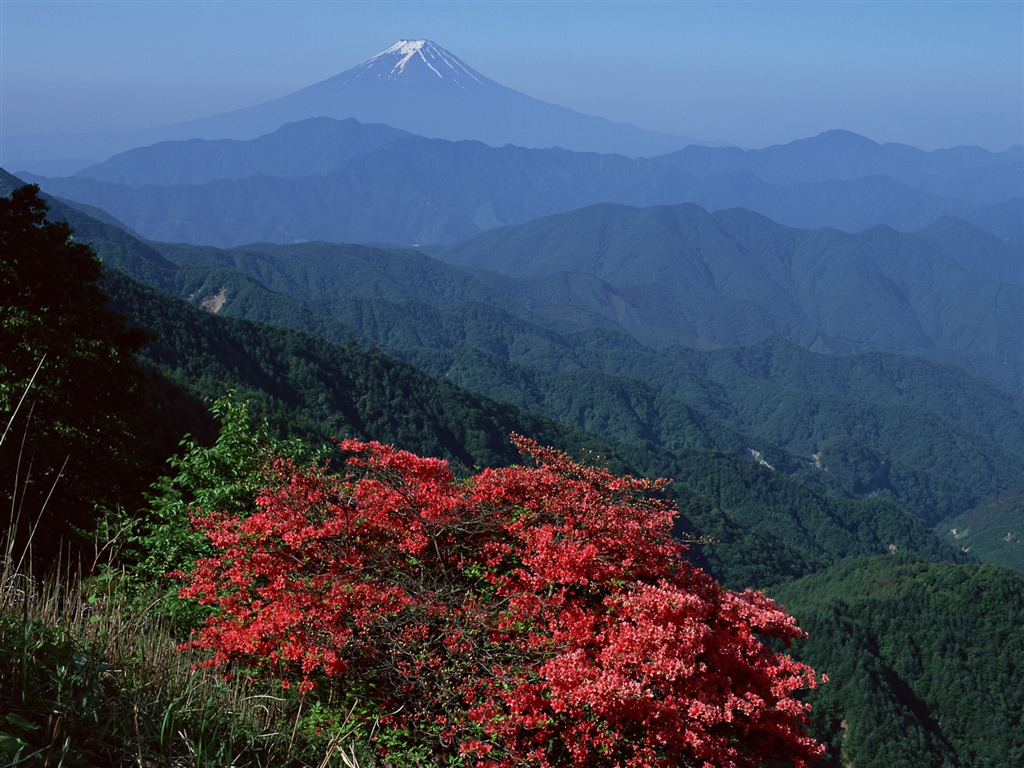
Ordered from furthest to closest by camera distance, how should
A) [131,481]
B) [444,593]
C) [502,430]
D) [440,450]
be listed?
1. [502,430]
2. [440,450]
3. [131,481]
4. [444,593]

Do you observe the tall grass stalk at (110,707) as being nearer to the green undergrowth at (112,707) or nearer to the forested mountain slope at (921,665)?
the green undergrowth at (112,707)

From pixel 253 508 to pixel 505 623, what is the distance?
6.23 metres

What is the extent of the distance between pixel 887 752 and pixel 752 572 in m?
34.6

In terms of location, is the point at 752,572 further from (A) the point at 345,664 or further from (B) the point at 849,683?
(A) the point at 345,664

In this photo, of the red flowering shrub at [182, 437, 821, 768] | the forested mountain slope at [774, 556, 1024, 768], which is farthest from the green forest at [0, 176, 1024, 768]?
the red flowering shrub at [182, 437, 821, 768]

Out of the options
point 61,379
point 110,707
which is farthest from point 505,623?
point 61,379

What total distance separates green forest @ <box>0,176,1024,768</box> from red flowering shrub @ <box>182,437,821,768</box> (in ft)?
1.21

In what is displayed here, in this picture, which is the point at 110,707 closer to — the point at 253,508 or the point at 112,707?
the point at 112,707

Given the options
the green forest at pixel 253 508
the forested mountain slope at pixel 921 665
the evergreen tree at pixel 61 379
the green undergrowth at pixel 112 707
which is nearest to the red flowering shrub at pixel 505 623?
the green forest at pixel 253 508

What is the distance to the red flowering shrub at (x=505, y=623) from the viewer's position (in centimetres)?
662

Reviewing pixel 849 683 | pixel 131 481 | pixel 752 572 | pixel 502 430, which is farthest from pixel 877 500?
pixel 131 481

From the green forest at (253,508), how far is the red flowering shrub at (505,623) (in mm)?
370

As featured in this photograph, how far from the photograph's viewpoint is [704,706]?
6484mm

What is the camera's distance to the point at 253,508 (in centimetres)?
1244
